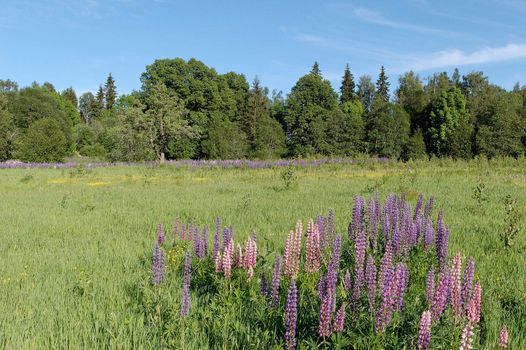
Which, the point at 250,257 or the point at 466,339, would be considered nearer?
the point at 466,339

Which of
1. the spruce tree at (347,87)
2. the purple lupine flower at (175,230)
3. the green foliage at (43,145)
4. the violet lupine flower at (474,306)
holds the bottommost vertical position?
the purple lupine flower at (175,230)

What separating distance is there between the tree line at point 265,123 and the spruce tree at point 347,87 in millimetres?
7668

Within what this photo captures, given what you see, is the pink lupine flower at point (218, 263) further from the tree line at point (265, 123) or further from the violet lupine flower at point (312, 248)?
the tree line at point (265, 123)

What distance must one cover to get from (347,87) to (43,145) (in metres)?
55.1

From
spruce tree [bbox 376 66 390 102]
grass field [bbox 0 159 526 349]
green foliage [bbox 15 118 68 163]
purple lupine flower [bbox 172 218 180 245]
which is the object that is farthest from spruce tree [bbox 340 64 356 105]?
purple lupine flower [bbox 172 218 180 245]

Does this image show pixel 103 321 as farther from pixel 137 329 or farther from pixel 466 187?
pixel 466 187

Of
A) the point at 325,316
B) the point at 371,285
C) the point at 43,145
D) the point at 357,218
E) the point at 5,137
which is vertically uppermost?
the point at 5,137

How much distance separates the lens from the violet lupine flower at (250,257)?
4.41m

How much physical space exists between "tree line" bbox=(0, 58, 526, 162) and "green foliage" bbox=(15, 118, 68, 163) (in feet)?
0.33

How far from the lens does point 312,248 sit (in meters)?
4.44

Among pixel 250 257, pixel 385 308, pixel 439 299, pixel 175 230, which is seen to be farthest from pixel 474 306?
pixel 175 230

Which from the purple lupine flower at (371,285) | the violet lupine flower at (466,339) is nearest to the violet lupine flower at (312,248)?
the purple lupine flower at (371,285)

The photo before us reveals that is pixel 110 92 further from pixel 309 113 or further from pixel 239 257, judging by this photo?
pixel 239 257

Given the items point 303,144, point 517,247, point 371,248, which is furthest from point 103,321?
point 303,144
